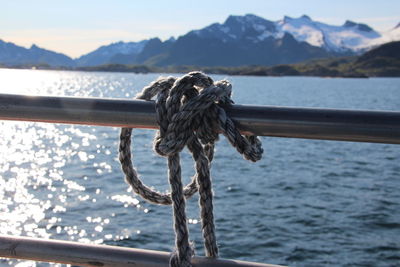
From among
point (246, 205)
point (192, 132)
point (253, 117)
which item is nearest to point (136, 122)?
point (192, 132)

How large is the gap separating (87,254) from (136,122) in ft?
1.51

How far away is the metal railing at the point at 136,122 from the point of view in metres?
1.38

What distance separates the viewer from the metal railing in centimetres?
138

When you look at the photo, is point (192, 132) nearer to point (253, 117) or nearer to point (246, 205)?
point (253, 117)

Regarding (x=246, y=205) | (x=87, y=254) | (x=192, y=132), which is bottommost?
(x=246, y=205)

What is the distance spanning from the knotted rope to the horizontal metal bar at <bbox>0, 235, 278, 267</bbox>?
0.23 ft

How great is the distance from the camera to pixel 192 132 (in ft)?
5.06

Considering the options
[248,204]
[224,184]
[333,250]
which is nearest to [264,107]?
[333,250]

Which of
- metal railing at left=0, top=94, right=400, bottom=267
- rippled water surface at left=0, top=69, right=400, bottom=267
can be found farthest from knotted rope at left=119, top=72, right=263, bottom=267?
rippled water surface at left=0, top=69, right=400, bottom=267

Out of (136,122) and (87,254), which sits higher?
(136,122)

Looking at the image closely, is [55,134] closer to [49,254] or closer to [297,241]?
[297,241]

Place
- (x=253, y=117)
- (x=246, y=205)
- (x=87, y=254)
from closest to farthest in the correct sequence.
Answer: (x=253, y=117) < (x=87, y=254) < (x=246, y=205)

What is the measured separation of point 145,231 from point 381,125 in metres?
12.5

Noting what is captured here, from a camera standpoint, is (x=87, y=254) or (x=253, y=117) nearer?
(x=253, y=117)
